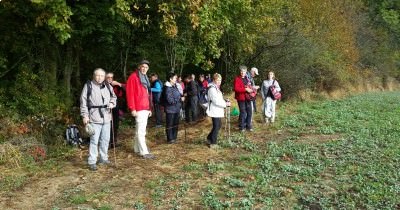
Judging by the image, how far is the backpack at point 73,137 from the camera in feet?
37.5

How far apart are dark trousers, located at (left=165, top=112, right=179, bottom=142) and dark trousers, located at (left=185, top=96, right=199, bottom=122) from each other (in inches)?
159

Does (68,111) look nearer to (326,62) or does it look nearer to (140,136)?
(140,136)

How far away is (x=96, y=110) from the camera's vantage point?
28.3 feet

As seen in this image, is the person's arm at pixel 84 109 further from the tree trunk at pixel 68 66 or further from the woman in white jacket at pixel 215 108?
the tree trunk at pixel 68 66

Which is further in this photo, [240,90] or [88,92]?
[240,90]

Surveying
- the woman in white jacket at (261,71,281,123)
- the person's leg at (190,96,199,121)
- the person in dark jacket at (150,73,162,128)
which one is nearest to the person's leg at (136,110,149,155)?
the person in dark jacket at (150,73,162,128)

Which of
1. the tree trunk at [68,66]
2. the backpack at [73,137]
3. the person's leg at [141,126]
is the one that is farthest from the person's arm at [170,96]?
the tree trunk at [68,66]

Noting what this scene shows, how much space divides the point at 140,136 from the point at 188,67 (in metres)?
15.3

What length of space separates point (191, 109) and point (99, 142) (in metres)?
6.62

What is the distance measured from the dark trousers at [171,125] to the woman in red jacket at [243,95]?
1978 millimetres

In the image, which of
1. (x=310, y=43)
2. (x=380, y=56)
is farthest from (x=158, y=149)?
(x=380, y=56)

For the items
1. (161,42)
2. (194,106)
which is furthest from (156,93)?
(161,42)

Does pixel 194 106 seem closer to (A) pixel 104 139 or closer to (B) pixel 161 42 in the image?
(B) pixel 161 42

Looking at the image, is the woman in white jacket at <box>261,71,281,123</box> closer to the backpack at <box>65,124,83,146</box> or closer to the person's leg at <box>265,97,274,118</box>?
the person's leg at <box>265,97,274,118</box>
